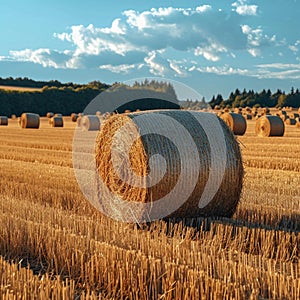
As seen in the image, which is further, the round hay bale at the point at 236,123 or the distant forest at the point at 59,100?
the distant forest at the point at 59,100

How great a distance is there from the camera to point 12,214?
743cm

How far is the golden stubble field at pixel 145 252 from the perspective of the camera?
14.2ft

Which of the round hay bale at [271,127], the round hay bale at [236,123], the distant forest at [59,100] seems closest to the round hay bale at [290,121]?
the round hay bale at [236,123]

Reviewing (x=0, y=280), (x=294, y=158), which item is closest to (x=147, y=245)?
(x=0, y=280)

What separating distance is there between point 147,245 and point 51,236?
1125 mm

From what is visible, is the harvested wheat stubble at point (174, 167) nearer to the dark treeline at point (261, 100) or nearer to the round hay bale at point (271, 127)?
the round hay bale at point (271, 127)

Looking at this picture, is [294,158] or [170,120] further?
[294,158]

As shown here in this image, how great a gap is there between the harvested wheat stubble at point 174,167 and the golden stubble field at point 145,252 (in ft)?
0.97

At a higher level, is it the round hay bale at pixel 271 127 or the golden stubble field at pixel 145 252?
the round hay bale at pixel 271 127

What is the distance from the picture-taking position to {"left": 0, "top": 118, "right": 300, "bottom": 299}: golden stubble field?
4.34m

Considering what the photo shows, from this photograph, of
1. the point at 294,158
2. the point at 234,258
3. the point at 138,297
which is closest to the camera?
the point at 138,297

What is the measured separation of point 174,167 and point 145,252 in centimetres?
216

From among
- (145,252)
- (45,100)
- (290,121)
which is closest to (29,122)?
(290,121)

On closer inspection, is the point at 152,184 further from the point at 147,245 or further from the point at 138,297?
Result: the point at 138,297
